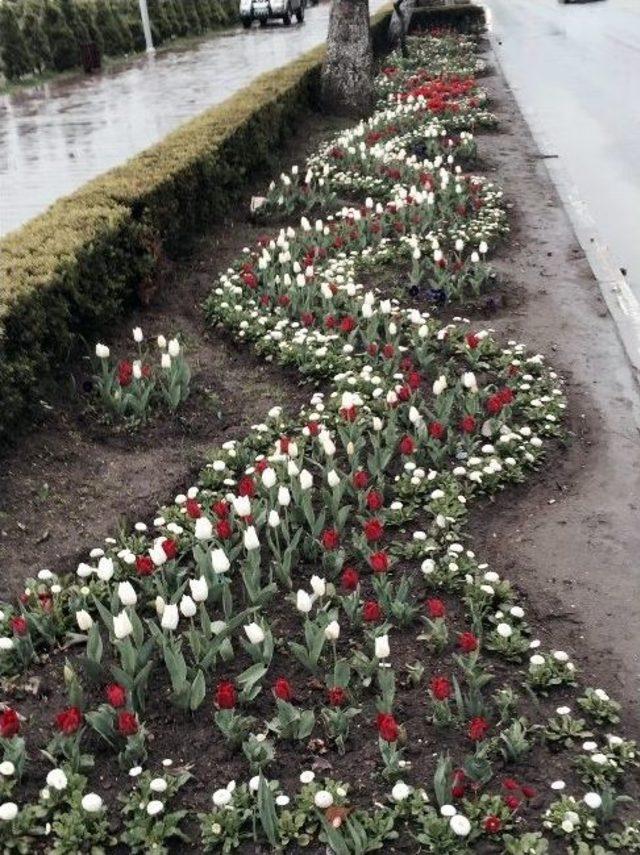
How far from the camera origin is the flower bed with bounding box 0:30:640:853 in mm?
3082

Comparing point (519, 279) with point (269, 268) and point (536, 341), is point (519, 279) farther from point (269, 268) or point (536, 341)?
point (269, 268)

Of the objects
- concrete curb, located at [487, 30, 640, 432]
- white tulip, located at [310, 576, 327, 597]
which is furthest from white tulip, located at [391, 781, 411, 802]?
concrete curb, located at [487, 30, 640, 432]

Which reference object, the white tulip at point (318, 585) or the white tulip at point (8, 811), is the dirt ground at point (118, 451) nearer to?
the white tulip at point (318, 585)

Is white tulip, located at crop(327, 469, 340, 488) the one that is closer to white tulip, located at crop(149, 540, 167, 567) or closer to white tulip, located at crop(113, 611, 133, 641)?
white tulip, located at crop(149, 540, 167, 567)

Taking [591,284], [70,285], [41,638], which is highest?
[70,285]

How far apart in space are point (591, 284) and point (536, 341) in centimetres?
152

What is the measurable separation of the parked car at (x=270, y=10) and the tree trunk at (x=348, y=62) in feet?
76.1

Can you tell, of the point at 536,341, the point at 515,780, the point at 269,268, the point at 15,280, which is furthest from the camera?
the point at 269,268

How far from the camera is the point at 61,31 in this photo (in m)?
25.1

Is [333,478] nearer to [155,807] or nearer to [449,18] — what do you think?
[155,807]

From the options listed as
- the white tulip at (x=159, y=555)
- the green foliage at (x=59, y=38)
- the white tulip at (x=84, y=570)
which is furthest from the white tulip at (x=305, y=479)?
the green foliage at (x=59, y=38)

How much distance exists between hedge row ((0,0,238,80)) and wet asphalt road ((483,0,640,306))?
11192 mm

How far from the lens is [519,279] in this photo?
8.20m

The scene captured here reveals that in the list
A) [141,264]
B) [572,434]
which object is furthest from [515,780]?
[141,264]
